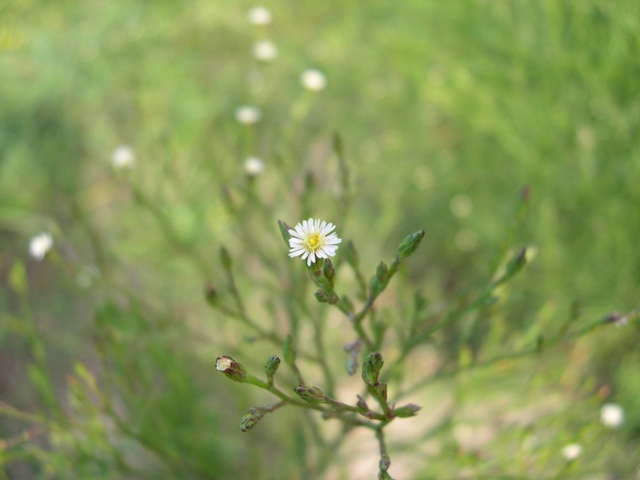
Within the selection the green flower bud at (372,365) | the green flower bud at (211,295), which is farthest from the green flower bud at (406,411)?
the green flower bud at (211,295)

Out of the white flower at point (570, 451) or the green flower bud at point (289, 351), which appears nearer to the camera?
the green flower bud at point (289, 351)

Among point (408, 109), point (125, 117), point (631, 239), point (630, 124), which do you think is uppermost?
point (125, 117)

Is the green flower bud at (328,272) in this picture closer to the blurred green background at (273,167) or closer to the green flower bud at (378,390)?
the green flower bud at (378,390)

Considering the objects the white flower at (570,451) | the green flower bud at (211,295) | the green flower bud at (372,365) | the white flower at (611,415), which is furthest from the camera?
the white flower at (611,415)

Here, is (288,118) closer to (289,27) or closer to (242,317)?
(289,27)

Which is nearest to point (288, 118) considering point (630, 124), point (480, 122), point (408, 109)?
point (408, 109)

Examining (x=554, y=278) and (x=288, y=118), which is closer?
(x=554, y=278)

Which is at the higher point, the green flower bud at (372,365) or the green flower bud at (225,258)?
the green flower bud at (225,258)
